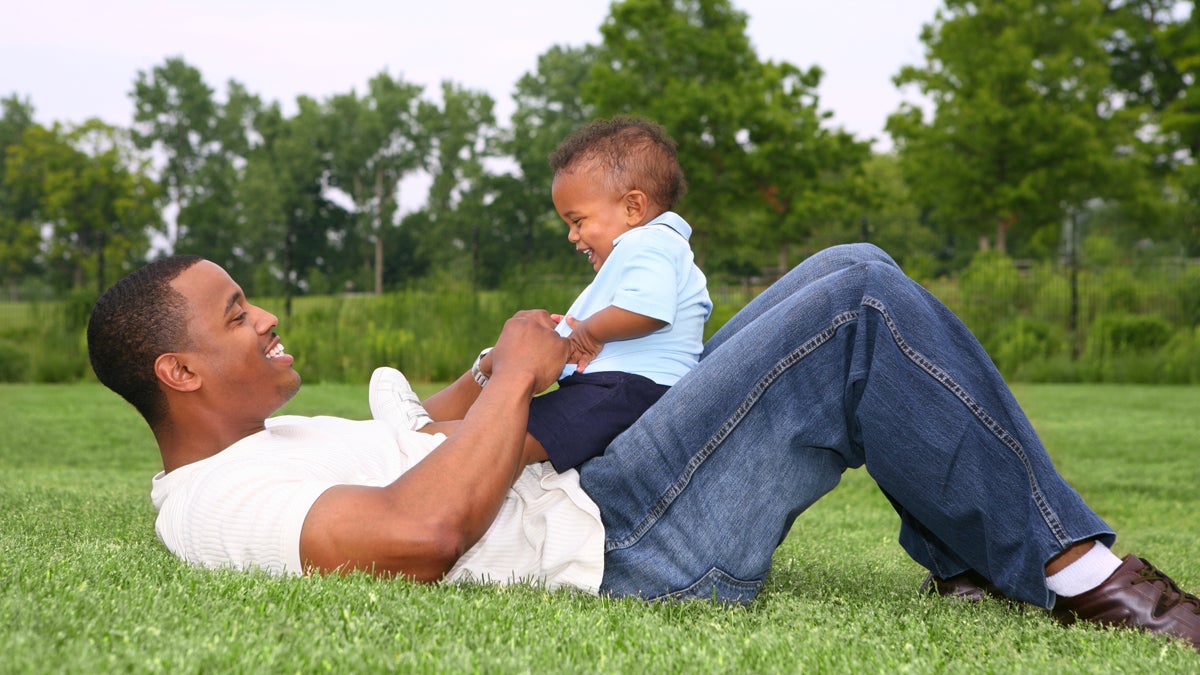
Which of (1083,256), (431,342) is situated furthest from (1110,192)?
(431,342)

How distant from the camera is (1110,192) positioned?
91.0 feet

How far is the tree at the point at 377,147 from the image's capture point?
178ft

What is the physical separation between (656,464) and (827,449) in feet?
1.39

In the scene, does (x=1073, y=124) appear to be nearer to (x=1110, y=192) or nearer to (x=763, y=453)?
(x=1110, y=192)

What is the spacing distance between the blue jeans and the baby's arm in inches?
12.5

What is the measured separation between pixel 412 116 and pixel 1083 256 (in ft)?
142

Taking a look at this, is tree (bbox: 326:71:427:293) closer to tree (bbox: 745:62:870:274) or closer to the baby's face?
tree (bbox: 745:62:870:274)

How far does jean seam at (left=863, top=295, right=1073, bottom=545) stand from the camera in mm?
2160

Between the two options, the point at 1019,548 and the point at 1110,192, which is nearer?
the point at 1019,548

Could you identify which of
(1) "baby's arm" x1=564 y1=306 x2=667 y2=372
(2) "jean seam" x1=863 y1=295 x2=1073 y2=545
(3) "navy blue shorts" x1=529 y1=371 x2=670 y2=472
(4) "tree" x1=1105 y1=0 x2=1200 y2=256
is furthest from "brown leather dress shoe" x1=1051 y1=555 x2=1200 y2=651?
(4) "tree" x1=1105 y1=0 x2=1200 y2=256

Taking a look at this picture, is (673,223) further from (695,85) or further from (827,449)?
(695,85)

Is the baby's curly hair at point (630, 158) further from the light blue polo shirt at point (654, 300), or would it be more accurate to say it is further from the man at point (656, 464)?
the man at point (656, 464)

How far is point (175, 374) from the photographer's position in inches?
94.8

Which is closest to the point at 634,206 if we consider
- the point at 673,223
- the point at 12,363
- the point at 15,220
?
the point at 673,223
